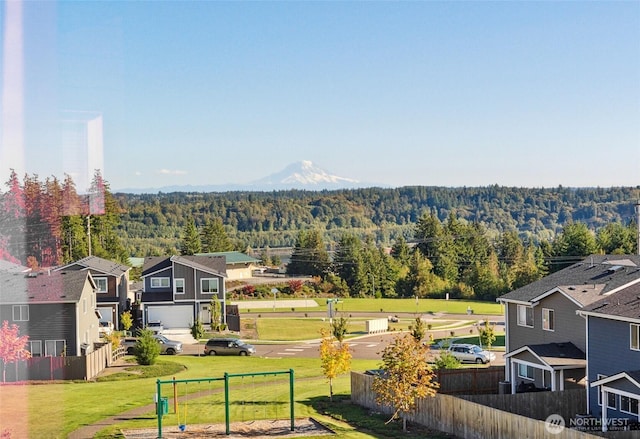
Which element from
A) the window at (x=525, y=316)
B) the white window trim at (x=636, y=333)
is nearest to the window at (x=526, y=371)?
the window at (x=525, y=316)

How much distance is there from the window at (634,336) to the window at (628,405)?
1542mm

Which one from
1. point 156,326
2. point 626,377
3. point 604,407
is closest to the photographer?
point 626,377

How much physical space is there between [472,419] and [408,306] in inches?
2149

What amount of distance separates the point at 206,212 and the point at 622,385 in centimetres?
16951

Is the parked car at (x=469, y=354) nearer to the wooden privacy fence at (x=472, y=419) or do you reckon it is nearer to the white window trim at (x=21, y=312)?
the wooden privacy fence at (x=472, y=419)

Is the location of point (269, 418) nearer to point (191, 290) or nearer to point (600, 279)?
point (600, 279)

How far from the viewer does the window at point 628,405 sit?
24.1 meters

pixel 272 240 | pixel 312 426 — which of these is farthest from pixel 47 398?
pixel 272 240

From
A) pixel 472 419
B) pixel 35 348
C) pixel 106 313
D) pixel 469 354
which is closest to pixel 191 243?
pixel 106 313

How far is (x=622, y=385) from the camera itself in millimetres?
24484

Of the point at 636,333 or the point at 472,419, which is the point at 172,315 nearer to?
the point at 472,419

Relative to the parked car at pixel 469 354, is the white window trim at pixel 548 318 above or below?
above

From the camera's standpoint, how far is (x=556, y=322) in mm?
31203

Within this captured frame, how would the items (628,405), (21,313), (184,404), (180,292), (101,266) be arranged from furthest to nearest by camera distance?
1. (101,266)
2. (180,292)
3. (21,313)
4. (184,404)
5. (628,405)
